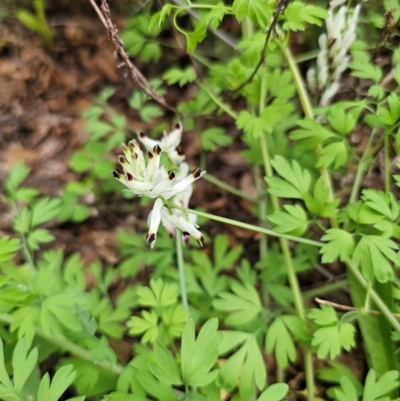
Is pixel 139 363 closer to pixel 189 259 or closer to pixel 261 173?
pixel 189 259

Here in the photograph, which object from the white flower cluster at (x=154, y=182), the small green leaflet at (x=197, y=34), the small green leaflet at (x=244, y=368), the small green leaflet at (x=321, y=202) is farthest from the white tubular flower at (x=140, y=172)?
the small green leaflet at (x=244, y=368)

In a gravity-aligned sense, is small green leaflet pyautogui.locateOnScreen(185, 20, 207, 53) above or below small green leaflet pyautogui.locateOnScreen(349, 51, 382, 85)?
above

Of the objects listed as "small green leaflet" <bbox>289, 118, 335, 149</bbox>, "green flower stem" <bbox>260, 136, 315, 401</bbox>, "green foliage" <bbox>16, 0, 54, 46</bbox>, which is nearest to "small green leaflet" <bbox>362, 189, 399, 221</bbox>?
"small green leaflet" <bbox>289, 118, 335, 149</bbox>

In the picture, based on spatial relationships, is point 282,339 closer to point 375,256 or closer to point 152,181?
point 375,256

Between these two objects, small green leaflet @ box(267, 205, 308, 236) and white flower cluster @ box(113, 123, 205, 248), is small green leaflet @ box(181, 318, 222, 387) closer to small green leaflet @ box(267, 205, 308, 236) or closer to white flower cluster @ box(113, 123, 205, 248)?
white flower cluster @ box(113, 123, 205, 248)

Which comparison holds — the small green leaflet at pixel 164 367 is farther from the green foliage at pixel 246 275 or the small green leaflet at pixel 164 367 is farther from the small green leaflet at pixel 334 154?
the small green leaflet at pixel 334 154
